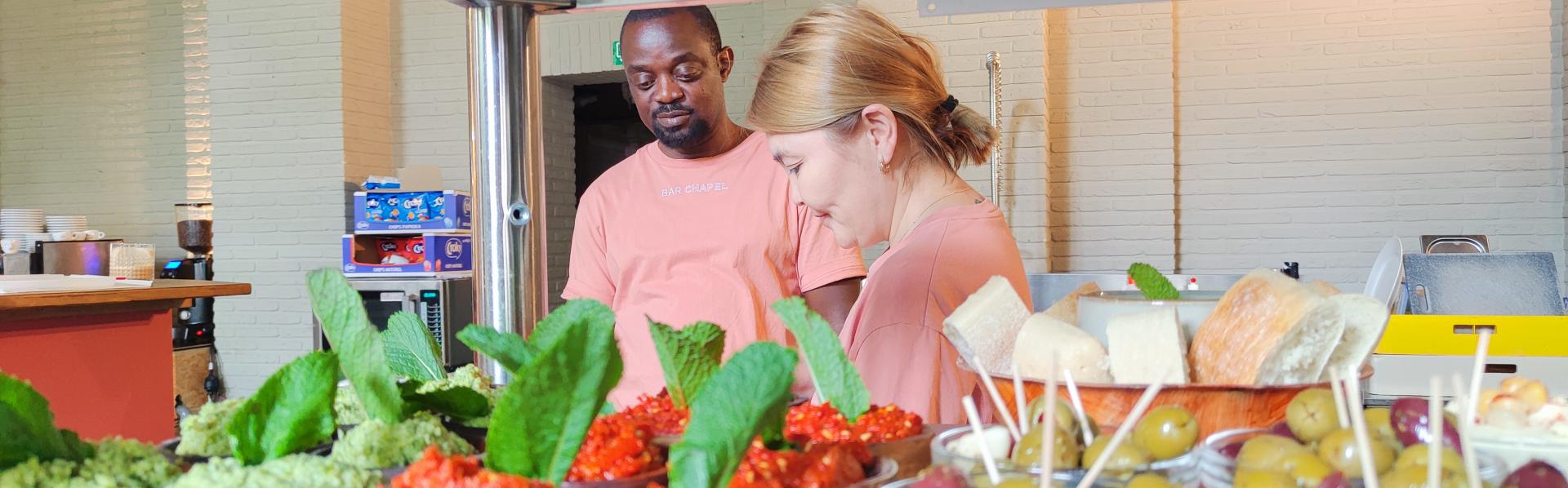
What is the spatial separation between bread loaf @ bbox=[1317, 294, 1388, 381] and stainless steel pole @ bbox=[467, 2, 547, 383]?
753mm

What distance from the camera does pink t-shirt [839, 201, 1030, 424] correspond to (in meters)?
1.33

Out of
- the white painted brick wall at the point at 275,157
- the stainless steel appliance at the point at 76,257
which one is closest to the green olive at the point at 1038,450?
the white painted brick wall at the point at 275,157

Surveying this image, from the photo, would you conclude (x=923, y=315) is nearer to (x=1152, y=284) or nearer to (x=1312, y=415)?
(x=1152, y=284)

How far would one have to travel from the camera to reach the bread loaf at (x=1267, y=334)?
0.81m

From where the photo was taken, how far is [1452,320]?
2600mm

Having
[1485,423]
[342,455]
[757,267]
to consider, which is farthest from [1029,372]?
[757,267]

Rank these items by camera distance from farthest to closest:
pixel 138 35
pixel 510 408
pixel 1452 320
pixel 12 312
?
pixel 138 35
pixel 12 312
pixel 1452 320
pixel 510 408

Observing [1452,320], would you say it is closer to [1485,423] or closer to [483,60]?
[1485,423]

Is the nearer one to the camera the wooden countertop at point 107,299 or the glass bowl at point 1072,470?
the glass bowl at point 1072,470

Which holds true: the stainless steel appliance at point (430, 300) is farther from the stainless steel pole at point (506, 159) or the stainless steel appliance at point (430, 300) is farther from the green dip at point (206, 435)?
the green dip at point (206, 435)

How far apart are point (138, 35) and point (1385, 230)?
7870 mm

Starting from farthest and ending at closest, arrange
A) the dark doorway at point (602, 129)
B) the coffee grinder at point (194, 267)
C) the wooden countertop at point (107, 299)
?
1. the dark doorway at point (602, 129)
2. the coffee grinder at point (194, 267)
3. the wooden countertop at point (107, 299)

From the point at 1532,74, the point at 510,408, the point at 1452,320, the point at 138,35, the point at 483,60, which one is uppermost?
the point at 138,35

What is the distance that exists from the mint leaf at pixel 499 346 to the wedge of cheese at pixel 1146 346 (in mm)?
431
